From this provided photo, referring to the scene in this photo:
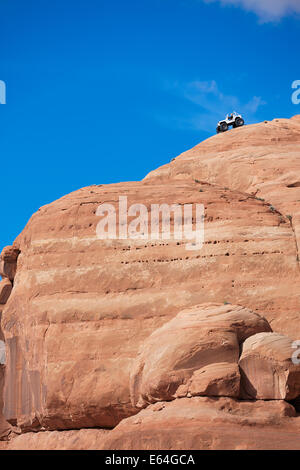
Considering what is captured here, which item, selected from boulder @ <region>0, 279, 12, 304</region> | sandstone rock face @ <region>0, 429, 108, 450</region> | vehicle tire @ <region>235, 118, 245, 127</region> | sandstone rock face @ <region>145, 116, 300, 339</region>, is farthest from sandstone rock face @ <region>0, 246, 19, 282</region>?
vehicle tire @ <region>235, 118, 245, 127</region>

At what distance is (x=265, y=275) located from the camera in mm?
27047

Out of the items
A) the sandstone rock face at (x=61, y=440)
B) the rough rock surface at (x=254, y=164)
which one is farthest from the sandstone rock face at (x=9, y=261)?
the rough rock surface at (x=254, y=164)

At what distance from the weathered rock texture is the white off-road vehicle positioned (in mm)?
9259

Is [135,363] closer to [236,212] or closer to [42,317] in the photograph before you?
[42,317]

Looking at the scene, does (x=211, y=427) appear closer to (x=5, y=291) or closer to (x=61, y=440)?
(x=61, y=440)

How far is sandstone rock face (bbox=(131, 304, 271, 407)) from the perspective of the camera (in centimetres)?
2286

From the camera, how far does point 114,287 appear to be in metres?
28.0

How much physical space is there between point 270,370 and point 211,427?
2928 millimetres

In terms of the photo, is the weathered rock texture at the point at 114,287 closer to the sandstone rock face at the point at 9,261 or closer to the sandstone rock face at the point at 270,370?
the sandstone rock face at the point at 9,261

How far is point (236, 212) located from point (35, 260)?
7.51 m

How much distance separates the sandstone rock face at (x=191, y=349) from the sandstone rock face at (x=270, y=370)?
42 cm
